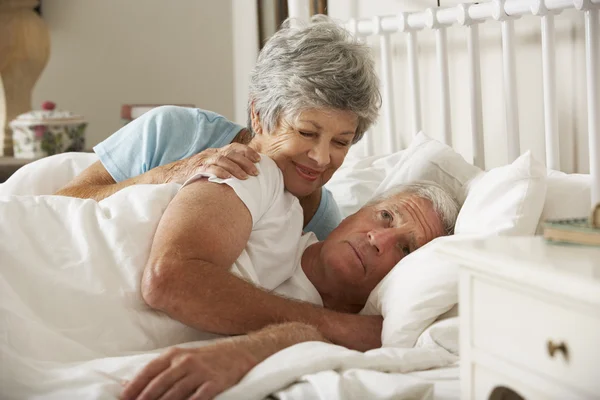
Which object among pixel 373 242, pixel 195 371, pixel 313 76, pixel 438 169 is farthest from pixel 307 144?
pixel 195 371

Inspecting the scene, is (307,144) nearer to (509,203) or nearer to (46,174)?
(509,203)

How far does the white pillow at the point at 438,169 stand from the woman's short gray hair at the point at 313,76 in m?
0.19

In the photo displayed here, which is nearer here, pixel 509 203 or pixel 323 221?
pixel 509 203

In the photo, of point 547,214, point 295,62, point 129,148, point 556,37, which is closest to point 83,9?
point 129,148

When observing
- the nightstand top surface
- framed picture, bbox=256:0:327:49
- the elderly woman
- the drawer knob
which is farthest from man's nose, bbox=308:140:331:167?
framed picture, bbox=256:0:327:49

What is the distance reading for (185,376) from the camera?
1.17m

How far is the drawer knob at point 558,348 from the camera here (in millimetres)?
890

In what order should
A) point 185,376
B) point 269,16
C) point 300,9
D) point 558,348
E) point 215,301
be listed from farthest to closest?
point 269,16, point 300,9, point 215,301, point 185,376, point 558,348

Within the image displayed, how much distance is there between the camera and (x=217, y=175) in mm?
1599

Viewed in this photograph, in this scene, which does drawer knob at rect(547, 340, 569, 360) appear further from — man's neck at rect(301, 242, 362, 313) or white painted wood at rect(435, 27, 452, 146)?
white painted wood at rect(435, 27, 452, 146)

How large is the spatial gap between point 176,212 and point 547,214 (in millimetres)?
774

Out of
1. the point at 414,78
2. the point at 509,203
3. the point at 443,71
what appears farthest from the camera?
the point at 414,78

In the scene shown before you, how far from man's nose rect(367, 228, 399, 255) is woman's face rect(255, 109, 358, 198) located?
0.20 meters

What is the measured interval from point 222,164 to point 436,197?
508mm
